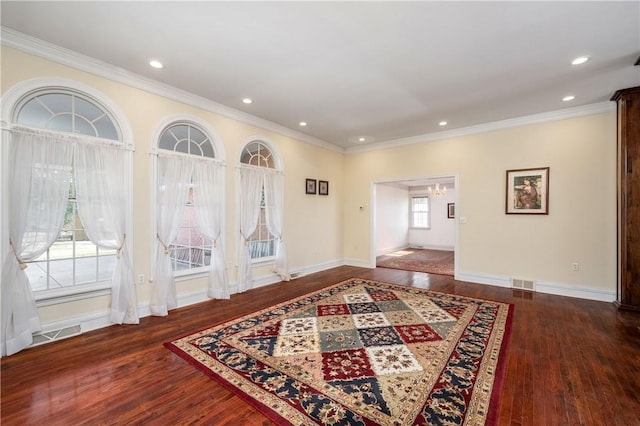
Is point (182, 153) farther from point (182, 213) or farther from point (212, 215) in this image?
point (212, 215)

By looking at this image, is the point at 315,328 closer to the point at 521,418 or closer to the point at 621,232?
the point at 521,418

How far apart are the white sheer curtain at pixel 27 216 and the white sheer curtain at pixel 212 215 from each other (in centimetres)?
152

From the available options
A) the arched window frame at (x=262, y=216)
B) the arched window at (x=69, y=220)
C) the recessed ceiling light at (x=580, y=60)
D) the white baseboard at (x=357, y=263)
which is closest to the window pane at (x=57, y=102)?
the arched window at (x=69, y=220)

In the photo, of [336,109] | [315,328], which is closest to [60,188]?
[315,328]

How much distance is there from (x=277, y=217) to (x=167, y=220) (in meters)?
2.05

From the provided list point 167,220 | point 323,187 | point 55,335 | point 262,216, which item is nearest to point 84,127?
point 167,220

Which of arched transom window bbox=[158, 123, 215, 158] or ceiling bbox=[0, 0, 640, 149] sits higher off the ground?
ceiling bbox=[0, 0, 640, 149]

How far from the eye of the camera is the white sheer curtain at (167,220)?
3615 mm

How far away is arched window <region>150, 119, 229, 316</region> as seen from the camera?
371cm

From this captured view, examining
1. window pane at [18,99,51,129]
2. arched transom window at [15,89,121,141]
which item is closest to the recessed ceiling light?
arched transom window at [15,89,121,141]

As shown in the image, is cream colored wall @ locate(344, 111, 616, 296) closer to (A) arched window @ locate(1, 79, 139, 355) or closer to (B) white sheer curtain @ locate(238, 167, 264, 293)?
(B) white sheer curtain @ locate(238, 167, 264, 293)

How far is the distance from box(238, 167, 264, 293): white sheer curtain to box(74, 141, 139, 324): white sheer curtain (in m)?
1.62

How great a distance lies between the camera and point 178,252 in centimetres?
405

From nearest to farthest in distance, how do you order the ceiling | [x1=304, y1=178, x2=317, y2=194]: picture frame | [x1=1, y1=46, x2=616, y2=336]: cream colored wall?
the ceiling, [x1=1, y1=46, x2=616, y2=336]: cream colored wall, [x1=304, y1=178, x2=317, y2=194]: picture frame
